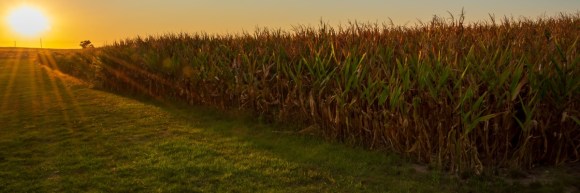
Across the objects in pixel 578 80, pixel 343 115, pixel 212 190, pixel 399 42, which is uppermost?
pixel 399 42

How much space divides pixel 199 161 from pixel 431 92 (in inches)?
154

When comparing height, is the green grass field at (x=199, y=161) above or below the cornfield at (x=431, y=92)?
below

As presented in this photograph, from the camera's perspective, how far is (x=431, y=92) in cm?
698

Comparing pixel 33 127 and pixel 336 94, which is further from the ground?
pixel 336 94

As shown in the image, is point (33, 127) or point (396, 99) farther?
point (33, 127)

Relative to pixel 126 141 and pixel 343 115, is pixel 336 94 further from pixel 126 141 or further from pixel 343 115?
pixel 126 141

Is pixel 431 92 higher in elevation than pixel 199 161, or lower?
higher

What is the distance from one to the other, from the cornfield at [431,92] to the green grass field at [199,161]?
0.35 metres

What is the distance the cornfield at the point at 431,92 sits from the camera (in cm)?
681

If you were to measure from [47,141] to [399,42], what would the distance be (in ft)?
24.6

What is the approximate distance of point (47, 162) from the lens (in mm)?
8797

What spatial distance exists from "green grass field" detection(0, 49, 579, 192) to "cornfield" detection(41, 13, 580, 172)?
13.8 inches

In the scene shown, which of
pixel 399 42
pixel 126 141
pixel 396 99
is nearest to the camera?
pixel 396 99

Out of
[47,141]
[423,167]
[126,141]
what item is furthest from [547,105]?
[47,141]
